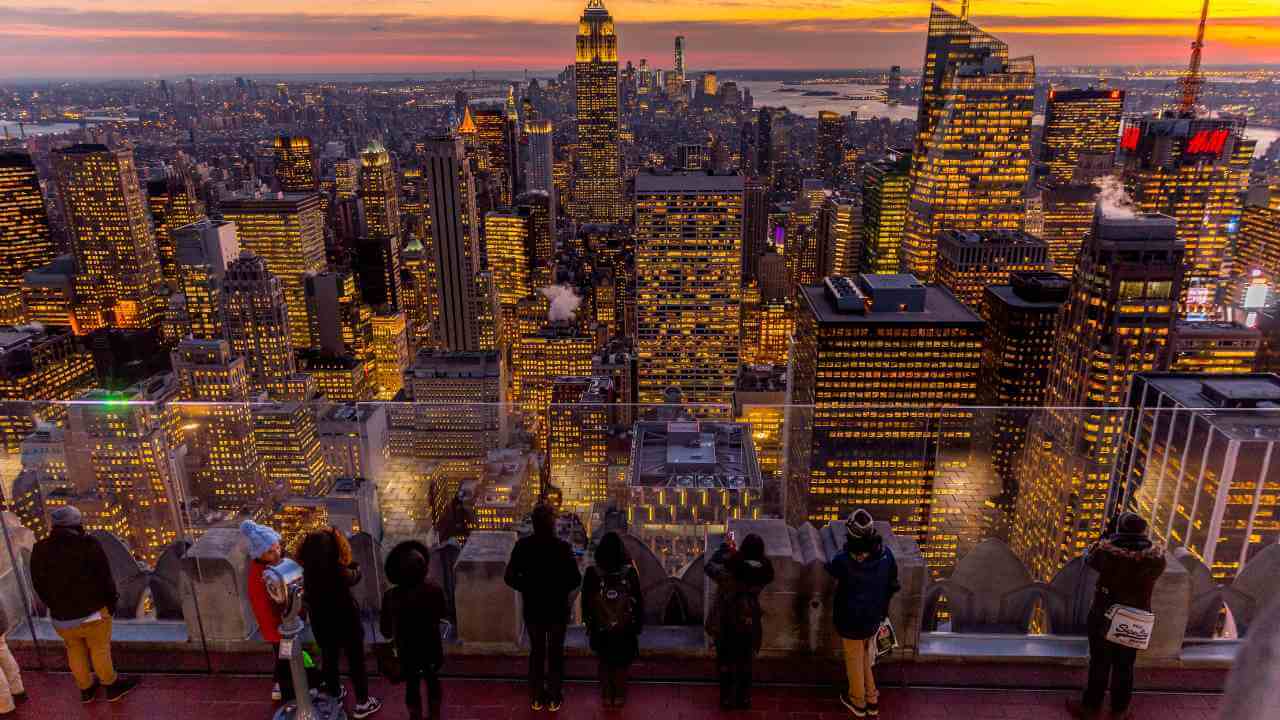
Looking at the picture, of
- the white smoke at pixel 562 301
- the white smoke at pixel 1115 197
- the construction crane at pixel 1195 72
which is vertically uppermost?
the construction crane at pixel 1195 72

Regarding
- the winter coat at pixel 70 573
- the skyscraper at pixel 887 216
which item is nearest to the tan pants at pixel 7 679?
the winter coat at pixel 70 573

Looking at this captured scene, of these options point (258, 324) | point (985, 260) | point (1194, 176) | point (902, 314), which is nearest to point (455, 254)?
point (258, 324)

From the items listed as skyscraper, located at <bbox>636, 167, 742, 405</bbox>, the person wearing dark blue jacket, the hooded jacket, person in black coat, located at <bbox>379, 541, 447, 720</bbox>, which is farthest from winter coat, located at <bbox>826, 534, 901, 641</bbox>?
skyscraper, located at <bbox>636, 167, 742, 405</bbox>

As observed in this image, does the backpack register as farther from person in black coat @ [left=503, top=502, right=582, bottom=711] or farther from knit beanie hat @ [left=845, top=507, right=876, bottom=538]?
knit beanie hat @ [left=845, top=507, right=876, bottom=538]

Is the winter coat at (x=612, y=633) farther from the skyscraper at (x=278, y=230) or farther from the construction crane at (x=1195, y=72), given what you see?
the skyscraper at (x=278, y=230)

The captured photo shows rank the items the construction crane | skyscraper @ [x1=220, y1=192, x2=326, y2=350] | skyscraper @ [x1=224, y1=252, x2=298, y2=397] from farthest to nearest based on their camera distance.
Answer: skyscraper @ [x1=220, y1=192, x2=326, y2=350], skyscraper @ [x1=224, y1=252, x2=298, y2=397], the construction crane

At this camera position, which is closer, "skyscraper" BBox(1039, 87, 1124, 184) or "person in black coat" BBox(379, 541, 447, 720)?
"person in black coat" BBox(379, 541, 447, 720)
